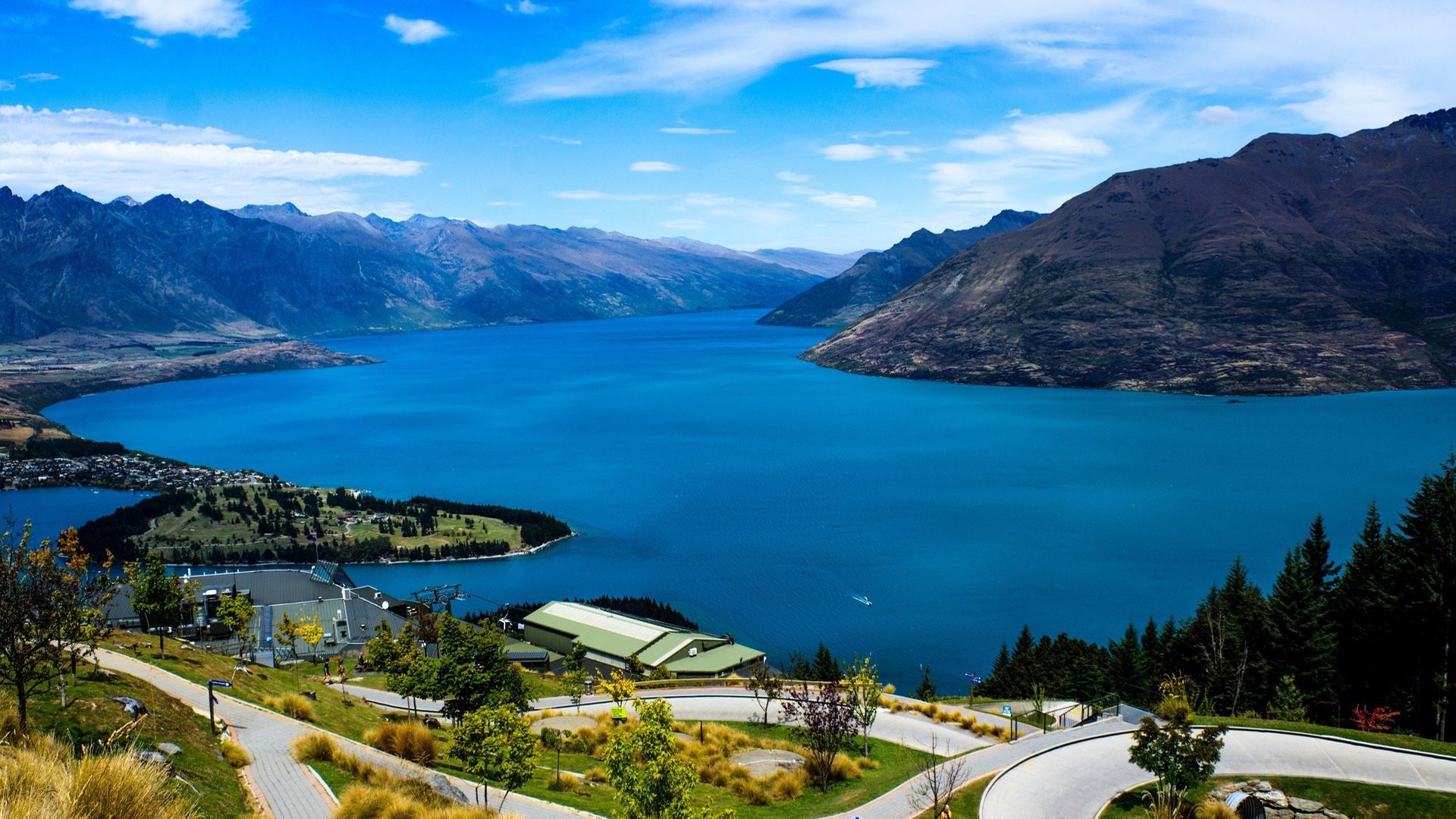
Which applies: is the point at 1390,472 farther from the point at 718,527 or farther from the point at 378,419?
the point at 378,419

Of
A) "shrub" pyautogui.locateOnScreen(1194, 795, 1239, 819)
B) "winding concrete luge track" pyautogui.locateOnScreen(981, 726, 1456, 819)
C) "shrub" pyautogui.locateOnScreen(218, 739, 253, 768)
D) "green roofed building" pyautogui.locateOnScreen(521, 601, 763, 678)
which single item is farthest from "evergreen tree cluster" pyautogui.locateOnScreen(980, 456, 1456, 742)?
"shrub" pyautogui.locateOnScreen(218, 739, 253, 768)

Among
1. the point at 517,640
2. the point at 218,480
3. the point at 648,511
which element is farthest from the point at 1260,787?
the point at 218,480

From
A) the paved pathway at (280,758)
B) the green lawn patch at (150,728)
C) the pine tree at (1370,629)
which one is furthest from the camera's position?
the pine tree at (1370,629)

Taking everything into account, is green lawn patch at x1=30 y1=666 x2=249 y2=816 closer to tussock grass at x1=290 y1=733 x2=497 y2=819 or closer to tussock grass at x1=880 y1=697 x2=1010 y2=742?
tussock grass at x1=290 y1=733 x2=497 y2=819

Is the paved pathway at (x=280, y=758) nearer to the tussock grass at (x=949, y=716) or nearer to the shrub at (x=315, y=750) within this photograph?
the shrub at (x=315, y=750)

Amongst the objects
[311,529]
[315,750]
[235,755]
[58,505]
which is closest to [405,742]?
[315,750]

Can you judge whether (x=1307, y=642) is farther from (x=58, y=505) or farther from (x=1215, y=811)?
(x=58, y=505)

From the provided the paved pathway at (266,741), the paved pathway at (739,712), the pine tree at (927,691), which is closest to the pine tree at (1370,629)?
the paved pathway at (739,712)
